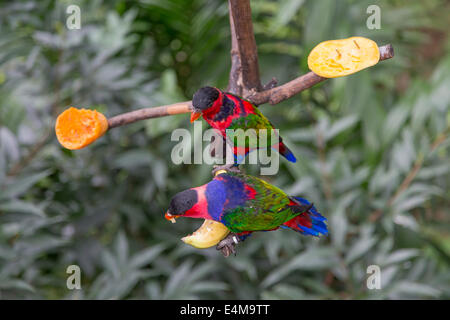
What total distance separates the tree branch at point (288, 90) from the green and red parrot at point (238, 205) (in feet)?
0.24

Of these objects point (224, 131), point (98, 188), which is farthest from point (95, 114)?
point (98, 188)

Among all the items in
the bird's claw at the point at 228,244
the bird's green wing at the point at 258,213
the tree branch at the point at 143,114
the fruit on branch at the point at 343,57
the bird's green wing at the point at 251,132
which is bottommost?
the bird's claw at the point at 228,244

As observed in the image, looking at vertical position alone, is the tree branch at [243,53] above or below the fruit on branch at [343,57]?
above

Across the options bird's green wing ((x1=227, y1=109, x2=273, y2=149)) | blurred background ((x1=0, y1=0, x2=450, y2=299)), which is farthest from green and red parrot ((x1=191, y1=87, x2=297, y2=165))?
blurred background ((x1=0, y1=0, x2=450, y2=299))

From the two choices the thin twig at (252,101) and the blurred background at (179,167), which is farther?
the blurred background at (179,167)

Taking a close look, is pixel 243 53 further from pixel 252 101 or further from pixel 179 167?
pixel 179 167

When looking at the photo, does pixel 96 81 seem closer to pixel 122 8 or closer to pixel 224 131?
pixel 122 8

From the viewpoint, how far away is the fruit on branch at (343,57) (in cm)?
31

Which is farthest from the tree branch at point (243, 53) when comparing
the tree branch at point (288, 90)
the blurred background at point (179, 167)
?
the blurred background at point (179, 167)

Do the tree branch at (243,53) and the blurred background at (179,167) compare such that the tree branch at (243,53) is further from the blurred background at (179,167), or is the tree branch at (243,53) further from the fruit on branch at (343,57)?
the blurred background at (179,167)

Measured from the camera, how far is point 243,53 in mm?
364

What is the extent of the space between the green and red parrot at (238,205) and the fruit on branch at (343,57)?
10cm

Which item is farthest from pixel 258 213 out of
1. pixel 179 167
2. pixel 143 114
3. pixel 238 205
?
pixel 179 167
